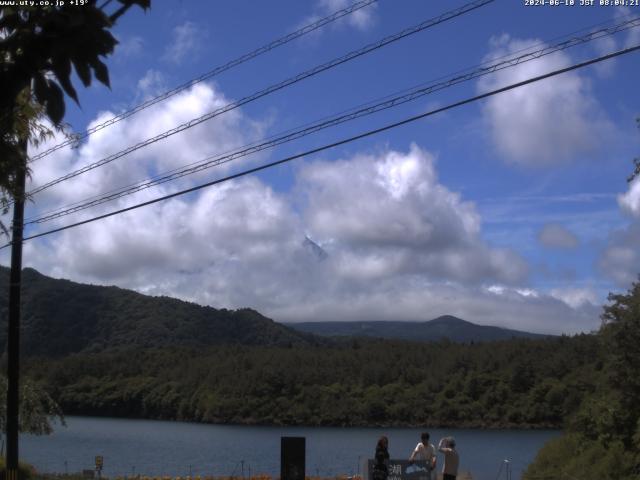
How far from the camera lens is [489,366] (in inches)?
3728

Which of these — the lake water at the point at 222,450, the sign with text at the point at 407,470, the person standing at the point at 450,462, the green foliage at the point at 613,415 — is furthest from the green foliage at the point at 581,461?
the person standing at the point at 450,462

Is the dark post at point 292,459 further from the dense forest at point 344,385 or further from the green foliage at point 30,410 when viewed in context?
the dense forest at point 344,385

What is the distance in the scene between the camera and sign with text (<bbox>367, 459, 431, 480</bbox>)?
1694cm

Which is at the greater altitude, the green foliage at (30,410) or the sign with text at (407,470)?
the green foliage at (30,410)

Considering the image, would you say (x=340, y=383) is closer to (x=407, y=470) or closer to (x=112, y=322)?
(x=112, y=322)

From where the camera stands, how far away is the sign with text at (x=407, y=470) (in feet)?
55.6

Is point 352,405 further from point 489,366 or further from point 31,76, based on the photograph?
point 31,76

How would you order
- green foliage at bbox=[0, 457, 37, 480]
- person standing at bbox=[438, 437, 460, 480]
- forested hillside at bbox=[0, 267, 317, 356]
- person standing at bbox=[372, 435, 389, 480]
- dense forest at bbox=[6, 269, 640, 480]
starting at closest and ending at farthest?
person standing at bbox=[438, 437, 460, 480] < person standing at bbox=[372, 435, 389, 480] < green foliage at bbox=[0, 457, 37, 480] < dense forest at bbox=[6, 269, 640, 480] < forested hillside at bbox=[0, 267, 317, 356]

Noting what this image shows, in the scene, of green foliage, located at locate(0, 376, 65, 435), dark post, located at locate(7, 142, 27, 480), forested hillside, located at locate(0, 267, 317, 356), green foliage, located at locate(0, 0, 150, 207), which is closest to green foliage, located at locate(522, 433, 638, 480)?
dark post, located at locate(7, 142, 27, 480)

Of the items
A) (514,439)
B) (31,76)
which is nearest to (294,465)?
(31,76)

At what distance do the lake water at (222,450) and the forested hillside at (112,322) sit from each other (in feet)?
220

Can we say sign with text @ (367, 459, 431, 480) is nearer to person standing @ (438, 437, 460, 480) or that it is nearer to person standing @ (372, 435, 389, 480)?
person standing @ (372, 435, 389, 480)

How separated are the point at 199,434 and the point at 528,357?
36255 mm

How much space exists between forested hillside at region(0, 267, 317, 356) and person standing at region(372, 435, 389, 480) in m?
126
